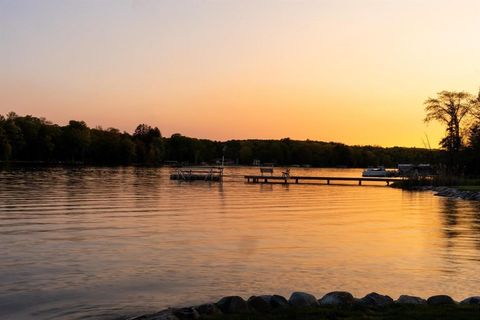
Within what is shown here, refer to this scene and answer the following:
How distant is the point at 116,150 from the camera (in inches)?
7219

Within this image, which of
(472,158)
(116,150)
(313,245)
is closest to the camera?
(313,245)

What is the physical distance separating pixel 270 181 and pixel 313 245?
5987cm

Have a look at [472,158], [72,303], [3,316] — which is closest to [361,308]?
[72,303]

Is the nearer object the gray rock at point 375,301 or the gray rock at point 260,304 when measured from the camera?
the gray rock at point 260,304

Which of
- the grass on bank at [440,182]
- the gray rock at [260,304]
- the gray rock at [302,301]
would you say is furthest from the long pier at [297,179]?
the gray rock at [260,304]

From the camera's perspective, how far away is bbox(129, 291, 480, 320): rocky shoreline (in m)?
9.05

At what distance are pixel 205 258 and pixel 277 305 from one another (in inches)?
249

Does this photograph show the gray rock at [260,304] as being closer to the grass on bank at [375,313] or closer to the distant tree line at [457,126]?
the grass on bank at [375,313]

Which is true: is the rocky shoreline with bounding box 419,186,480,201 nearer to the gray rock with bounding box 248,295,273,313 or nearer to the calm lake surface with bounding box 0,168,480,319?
the calm lake surface with bounding box 0,168,480,319

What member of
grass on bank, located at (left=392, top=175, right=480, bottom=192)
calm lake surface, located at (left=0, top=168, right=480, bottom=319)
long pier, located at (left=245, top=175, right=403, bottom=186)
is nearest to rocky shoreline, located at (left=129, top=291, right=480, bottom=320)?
calm lake surface, located at (left=0, top=168, right=480, bottom=319)

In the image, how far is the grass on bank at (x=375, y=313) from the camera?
8.59m

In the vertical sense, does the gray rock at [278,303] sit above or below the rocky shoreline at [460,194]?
above

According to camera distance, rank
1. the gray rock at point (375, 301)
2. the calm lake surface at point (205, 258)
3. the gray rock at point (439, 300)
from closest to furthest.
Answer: the gray rock at point (375, 301)
the gray rock at point (439, 300)
the calm lake surface at point (205, 258)

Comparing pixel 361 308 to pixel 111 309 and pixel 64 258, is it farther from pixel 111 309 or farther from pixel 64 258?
pixel 64 258
